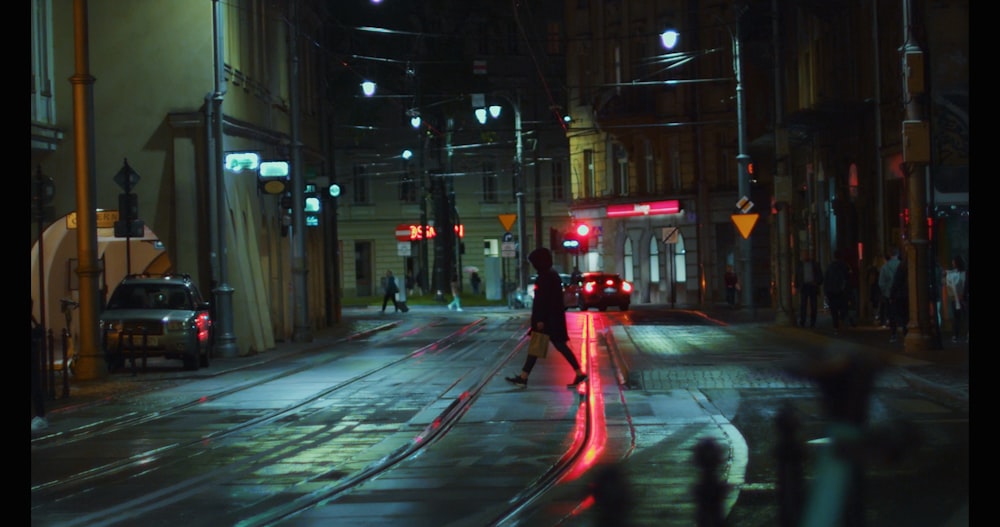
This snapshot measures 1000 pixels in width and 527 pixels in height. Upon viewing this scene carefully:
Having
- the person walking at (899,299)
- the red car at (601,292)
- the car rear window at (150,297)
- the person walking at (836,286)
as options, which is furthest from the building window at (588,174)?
the car rear window at (150,297)

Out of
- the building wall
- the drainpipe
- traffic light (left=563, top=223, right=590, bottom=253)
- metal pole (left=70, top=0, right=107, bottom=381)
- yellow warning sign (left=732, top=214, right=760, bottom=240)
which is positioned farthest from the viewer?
traffic light (left=563, top=223, right=590, bottom=253)

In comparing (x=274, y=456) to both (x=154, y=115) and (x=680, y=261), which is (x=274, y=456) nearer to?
(x=154, y=115)

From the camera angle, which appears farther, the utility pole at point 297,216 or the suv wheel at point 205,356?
the utility pole at point 297,216

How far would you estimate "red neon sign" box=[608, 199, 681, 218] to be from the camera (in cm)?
6656

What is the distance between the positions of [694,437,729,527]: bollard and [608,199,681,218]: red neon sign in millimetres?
55923

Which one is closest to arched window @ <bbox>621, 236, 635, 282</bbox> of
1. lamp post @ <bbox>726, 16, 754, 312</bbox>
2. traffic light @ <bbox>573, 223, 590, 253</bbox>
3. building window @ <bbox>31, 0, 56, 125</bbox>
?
traffic light @ <bbox>573, 223, 590, 253</bbox>

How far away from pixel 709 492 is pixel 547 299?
10.3m

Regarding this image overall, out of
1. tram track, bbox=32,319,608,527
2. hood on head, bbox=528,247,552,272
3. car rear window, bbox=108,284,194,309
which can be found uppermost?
hood on head, bbox=528,247,552,272

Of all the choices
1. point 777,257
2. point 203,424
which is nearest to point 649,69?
point 777,257

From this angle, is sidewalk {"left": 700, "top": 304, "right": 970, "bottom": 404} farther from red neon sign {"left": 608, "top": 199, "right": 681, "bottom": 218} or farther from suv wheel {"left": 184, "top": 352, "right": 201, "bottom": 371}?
red neon sign {"left": 608, "top": 199, "right": 681, "bottom": 218}

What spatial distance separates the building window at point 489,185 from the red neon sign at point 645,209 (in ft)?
57.8

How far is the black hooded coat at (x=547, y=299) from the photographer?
800 inches

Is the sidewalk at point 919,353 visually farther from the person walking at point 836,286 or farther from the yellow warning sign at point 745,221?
the yellow warning sign at point 745,221

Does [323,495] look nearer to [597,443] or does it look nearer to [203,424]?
[597,443]
